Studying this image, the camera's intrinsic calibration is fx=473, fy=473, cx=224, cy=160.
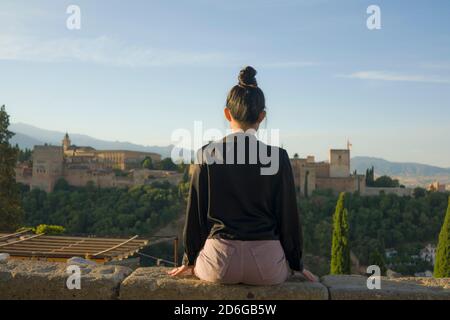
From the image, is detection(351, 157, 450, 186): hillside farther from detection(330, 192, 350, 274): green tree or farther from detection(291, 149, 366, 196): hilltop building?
detection(330, 192, 350, 274): green tree

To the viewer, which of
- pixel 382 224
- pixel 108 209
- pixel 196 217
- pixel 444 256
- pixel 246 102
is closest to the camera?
pixel 246 102

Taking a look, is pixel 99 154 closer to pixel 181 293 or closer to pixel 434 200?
pixel 434 200

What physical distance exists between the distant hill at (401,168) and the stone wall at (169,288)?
6282 inches

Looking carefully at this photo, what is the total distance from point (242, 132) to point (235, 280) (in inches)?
25.8

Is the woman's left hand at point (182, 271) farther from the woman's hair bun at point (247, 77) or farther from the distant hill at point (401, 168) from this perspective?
the distant hill at point (401, 168)

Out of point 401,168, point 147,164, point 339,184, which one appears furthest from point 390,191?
point 401,168

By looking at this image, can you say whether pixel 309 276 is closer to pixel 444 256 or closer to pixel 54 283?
pixel 54 283

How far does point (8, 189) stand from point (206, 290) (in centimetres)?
1356

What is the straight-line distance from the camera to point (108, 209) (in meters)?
34.2

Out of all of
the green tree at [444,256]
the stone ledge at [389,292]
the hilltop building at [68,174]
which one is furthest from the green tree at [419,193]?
the stone ledge at [389,292]

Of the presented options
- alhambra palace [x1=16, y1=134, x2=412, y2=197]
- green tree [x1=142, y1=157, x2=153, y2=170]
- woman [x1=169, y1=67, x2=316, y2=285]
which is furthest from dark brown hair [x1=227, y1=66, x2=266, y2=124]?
green tree [x1=142, y1=157, x2=153, y2=170]

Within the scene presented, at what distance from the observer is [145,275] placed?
224 cm

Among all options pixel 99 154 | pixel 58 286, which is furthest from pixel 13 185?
pixel 99 154

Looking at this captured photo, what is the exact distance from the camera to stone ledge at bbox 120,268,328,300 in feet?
6.61
